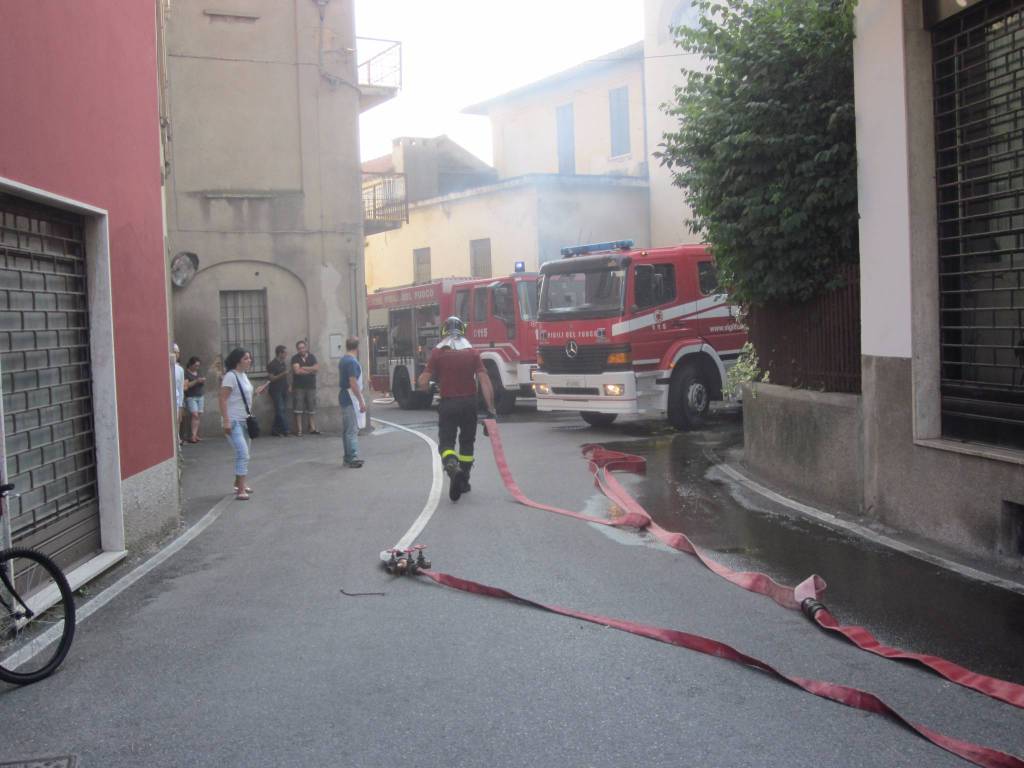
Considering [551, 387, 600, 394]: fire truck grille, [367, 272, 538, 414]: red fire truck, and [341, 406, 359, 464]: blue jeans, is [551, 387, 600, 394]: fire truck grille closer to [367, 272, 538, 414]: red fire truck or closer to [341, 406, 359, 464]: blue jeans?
[367, 272, 538, 414]: red fire truck

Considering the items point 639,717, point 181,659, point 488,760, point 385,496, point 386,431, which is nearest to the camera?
point 488,760

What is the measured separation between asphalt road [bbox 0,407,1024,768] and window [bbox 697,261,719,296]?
32.0 feet

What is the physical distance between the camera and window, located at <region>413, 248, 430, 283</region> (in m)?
37.9

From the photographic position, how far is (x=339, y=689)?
498cm

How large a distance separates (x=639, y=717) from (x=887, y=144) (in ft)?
20.0

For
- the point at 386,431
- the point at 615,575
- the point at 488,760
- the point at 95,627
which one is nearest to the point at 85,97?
the point at 95,627

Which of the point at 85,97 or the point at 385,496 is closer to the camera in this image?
the point at 85,97

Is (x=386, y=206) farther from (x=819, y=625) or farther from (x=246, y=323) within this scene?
(x=819, y=625)

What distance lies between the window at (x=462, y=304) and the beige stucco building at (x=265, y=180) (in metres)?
2.66

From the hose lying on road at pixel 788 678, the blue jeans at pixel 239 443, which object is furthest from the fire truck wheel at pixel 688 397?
the hose lying on road at pixel 788 678

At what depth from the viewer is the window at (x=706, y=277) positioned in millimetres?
17875

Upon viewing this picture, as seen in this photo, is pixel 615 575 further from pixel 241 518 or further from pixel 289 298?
pixel 289 298

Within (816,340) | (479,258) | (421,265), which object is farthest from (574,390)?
(421,265)

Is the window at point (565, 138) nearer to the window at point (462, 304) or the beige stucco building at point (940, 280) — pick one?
the window at point (462, 304)
